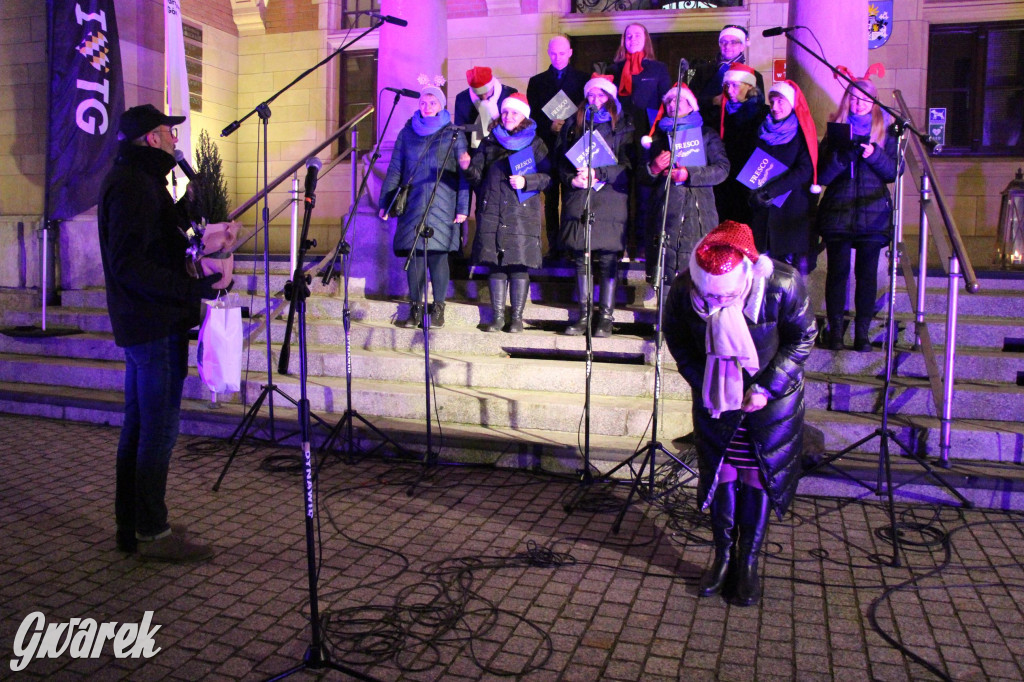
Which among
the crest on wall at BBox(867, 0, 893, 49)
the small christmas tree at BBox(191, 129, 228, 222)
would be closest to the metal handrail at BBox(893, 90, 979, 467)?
the crest on wall at BBox(867, 0, 893, 49)

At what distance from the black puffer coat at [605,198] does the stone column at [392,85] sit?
2.43m

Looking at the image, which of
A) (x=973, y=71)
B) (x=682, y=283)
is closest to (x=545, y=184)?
(x=682, y=283)

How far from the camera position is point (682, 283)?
4.09m

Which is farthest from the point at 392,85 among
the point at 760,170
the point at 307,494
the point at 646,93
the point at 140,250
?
the point at 307,494

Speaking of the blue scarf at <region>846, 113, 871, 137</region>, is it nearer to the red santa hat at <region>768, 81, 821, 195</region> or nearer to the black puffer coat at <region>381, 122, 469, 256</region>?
the red santa hat at <region>768, 81, 821, 195</region>

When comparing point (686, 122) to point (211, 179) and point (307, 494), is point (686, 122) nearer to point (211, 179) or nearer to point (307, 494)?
point (307, 494)

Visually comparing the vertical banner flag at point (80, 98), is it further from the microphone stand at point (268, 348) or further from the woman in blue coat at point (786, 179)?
the woman in blue coat at point (786, 179)

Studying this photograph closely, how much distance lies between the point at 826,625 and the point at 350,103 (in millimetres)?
12435

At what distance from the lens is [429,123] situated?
309 inches

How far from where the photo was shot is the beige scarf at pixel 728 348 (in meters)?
3.81

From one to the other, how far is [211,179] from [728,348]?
444 inches

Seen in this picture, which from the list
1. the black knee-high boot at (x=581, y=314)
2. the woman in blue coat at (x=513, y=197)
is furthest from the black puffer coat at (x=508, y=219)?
the black knee-high boot at (x=581, y=314)

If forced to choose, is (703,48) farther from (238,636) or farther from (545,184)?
(238,636)

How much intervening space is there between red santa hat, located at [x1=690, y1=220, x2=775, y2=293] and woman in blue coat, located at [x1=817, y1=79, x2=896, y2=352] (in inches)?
133
